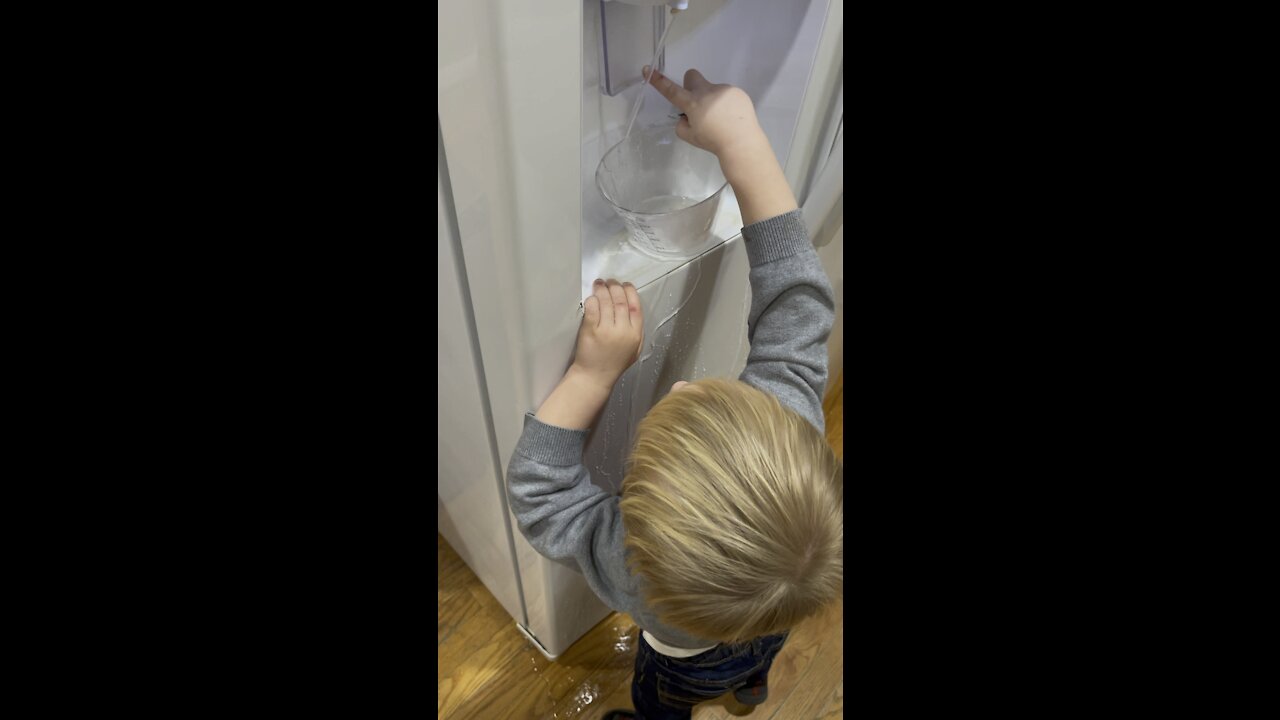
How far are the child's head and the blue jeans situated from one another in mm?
198

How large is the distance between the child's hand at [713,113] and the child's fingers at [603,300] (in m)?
0.12

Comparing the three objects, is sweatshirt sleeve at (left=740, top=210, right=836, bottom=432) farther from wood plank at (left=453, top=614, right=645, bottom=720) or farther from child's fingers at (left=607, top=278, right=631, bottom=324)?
wood plank at (left=453, top=614, right=645, bottom=720)

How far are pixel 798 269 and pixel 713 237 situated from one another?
0.08 m

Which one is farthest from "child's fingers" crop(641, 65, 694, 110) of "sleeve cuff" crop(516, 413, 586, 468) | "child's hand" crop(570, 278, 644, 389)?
"sleeve cuff" crop(516, 413, 586, 468)

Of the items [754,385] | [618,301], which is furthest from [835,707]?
[618,301]

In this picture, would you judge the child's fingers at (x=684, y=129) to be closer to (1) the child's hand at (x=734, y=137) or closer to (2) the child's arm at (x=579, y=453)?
(1) the child's hand at (x=734, y=137)

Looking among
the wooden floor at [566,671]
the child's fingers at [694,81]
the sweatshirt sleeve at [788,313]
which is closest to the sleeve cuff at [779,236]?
the sweatshirt sleeve at [788,313]

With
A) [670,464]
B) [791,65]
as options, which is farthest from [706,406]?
[791,65]

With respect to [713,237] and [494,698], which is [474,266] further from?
[494,698]

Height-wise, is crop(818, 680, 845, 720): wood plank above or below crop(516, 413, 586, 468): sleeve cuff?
below

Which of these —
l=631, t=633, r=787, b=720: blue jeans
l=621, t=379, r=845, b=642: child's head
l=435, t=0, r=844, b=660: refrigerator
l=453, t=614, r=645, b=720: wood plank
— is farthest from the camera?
l=453, t=614, r=645, b=720: wood plank

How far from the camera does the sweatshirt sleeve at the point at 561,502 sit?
0.61 m

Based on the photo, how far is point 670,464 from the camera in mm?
573

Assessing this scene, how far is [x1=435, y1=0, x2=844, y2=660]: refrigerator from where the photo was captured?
16.8 inches
